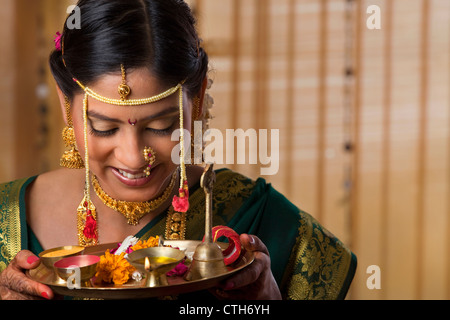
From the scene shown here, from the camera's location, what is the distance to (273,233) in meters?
1.92

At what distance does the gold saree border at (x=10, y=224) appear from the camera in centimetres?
184

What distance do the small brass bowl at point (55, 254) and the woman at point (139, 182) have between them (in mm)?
44

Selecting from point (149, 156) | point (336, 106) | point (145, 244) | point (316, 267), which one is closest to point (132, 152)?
point (149, 156)

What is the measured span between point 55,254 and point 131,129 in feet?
1.27

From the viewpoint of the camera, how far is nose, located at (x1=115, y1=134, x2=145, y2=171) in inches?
60.0

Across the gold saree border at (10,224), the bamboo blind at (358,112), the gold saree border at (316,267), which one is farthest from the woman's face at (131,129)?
the bamboo blind at (358,112)

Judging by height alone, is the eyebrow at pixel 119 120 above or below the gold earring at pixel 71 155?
above

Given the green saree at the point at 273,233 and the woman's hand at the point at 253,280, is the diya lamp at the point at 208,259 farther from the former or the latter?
the green saree at the point at 273,233

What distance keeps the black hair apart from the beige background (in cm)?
209

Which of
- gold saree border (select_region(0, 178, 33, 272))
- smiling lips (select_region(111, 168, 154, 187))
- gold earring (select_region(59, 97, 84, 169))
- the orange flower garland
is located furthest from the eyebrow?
gold saree border (select_region(0, 178, 33, 272))

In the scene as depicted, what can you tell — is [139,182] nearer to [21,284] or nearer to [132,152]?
[132,152]

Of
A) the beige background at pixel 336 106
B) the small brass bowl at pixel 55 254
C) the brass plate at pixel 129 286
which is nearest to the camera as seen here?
the brass plate at pixel 129 286

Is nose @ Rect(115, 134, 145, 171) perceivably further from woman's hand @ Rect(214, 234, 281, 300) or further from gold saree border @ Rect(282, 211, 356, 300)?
gold saree border @ Rect(282, 211, 356, 300)
